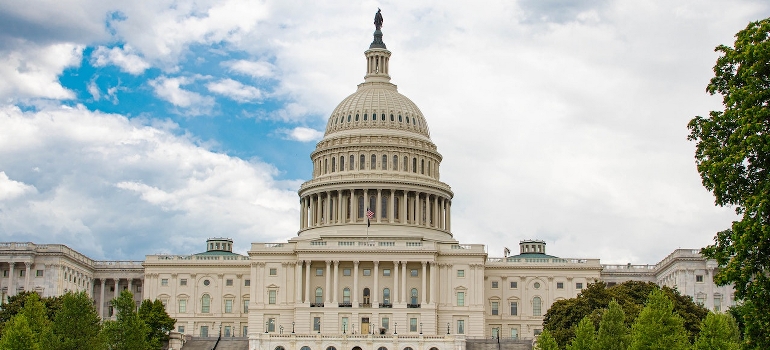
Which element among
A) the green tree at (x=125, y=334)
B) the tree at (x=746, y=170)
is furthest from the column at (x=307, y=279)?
the tree at (x=746, y=170)

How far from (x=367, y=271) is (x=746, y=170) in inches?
4149

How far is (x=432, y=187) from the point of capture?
168875mm

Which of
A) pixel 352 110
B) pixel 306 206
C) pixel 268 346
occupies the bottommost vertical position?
pixel 268 346

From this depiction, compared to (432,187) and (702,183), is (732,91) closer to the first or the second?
(702,183)

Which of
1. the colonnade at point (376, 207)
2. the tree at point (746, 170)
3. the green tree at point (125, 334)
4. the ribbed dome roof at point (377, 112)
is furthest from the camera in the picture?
the ribbed dome roof at point (377, 112)

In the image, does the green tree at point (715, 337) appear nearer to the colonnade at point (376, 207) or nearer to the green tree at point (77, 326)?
the green tree at point (77, 326)

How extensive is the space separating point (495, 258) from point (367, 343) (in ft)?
124

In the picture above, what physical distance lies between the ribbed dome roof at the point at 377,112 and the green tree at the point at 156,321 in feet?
163

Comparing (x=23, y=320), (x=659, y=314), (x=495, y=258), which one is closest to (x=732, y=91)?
(x=659, y=314)

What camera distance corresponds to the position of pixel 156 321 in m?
130

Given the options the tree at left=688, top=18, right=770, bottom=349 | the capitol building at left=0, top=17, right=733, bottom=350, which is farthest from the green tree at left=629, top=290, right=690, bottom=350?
the capitol building at left=0, top=17, right=733, bottom=350

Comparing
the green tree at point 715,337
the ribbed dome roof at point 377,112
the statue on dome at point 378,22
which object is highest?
the statue on dome at point 378,22

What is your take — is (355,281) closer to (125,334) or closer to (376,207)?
(376,207)

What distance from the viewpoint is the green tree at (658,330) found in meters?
77.3
